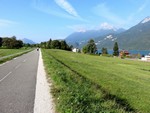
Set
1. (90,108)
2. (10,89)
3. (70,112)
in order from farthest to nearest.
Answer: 1. (10,89)
2. (90,108)
3. (70,112)

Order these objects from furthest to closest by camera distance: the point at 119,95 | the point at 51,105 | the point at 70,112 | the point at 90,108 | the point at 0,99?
the point at 119,95
the point at 0,99
the point at 51,105
the point at 90,108
the point at 70,112

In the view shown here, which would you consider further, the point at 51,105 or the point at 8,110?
the point at 51,105

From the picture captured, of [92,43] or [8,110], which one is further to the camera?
[92,43]

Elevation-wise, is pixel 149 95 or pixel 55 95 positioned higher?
pixel 55 95

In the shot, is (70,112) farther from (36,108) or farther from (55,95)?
(55,95)

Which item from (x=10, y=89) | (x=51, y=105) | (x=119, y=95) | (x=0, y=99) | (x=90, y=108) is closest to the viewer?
(x=90, y=108)

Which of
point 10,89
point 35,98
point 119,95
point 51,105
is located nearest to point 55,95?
point 35,98

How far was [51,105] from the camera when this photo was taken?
8.98 meters

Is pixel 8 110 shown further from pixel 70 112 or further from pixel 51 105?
pixel 70 112

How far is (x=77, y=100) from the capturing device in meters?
9.02

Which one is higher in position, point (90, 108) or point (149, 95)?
point (90, 108)

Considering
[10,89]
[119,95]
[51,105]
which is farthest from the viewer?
[119,95]

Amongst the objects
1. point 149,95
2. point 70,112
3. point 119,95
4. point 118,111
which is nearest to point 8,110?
point 70,112

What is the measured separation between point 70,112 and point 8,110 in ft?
7.76
